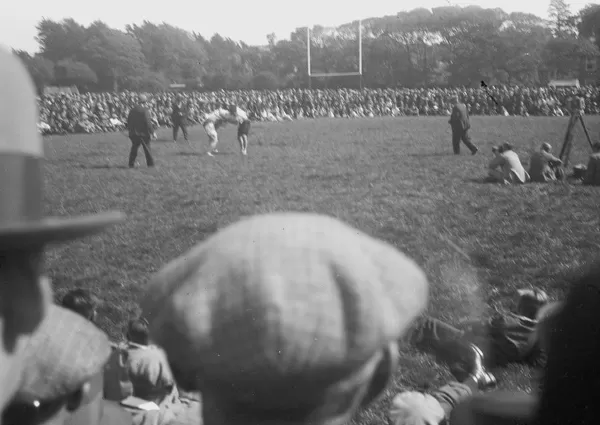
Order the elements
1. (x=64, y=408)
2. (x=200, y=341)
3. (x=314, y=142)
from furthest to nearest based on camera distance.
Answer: (x=314, y=142) → (x=64, y=408) → (x=200, y=341)

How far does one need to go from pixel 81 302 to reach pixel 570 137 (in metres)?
1.46

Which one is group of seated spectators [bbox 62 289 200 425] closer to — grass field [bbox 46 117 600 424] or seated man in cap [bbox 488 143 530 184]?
grass field [bbox 46 117 600 424]

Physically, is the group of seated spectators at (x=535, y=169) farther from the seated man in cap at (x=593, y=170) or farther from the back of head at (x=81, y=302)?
the back of head at (x=81, y=302)

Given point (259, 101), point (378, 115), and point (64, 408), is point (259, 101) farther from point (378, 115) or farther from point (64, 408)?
point (64, 408)

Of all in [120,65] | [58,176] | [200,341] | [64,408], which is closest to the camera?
[200,341]

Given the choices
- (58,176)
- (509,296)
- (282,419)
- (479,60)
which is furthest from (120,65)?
(509,296)

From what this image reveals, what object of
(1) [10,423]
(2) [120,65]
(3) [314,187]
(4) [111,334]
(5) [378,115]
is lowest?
(4) [111,334]

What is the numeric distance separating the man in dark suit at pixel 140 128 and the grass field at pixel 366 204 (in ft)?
0.12

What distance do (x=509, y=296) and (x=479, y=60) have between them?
0.71 meters

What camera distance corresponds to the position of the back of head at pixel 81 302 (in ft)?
5.40

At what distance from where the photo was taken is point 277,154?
6.00 ft

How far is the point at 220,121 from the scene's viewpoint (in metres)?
1.76

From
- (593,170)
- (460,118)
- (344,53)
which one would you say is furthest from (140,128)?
(593,170)

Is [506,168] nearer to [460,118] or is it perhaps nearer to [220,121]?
[460,118]
